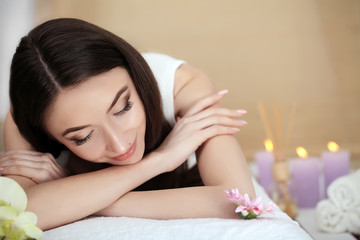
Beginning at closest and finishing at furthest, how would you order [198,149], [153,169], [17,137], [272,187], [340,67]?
[153,169], [198,149], [17,137], [272,187], [340,67]

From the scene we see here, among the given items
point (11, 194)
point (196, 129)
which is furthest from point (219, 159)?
point (11, 194)

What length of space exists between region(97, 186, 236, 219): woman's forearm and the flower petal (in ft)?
2.12

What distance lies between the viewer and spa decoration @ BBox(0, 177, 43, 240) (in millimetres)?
674

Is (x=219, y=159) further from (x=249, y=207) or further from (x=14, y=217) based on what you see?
(x=14, y=217)

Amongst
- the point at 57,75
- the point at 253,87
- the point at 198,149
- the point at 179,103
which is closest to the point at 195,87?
the point at 179,103

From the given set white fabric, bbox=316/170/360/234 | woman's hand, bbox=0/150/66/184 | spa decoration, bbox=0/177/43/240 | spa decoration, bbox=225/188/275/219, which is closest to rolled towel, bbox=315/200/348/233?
white fabric, bbox=316/170/360/234

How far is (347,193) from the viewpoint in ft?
6.03

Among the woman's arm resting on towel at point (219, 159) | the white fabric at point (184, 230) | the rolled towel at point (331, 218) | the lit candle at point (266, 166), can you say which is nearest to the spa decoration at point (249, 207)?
the white fabric at point (184, 230)

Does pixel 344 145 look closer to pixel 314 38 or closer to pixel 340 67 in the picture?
pixel 340 67

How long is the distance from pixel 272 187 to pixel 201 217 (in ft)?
3.40

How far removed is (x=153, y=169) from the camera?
1.50 metres

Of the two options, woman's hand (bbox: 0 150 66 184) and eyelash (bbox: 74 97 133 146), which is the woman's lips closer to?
eyelash (bbox: 74 97 133 146)

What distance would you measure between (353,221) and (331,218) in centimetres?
8

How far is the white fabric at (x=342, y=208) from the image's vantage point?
1814 mm
